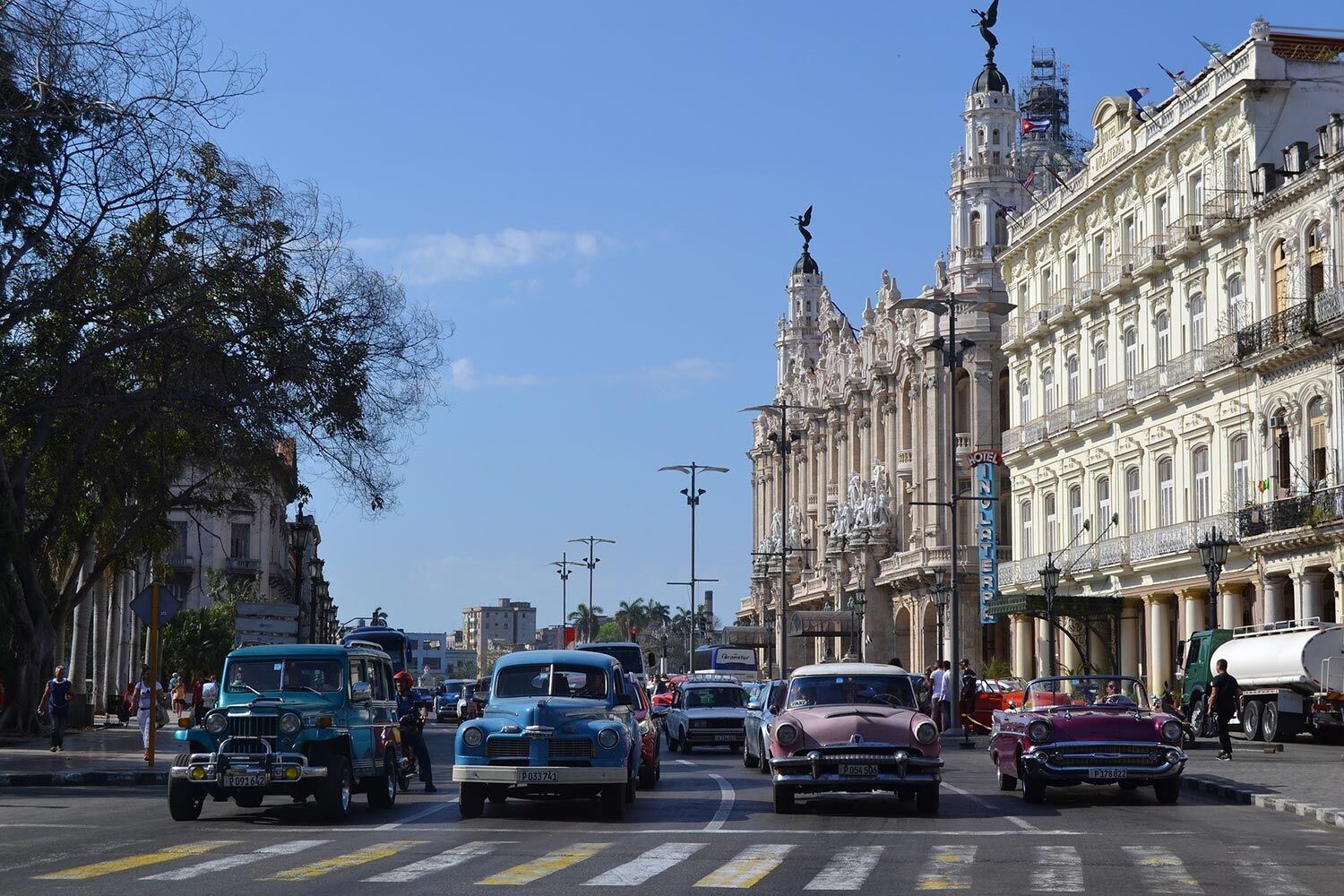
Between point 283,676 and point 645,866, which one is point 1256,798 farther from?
point 283,676

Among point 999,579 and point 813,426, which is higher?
point 813,426

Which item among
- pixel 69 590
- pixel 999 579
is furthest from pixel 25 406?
pixel 999 579

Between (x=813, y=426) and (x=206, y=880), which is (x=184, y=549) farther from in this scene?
(x=206, y=880)

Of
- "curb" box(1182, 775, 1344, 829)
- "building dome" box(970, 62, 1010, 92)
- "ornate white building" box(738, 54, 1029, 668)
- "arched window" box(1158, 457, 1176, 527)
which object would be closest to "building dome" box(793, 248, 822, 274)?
"ornate white building" box(738, 54, 1029, 668)

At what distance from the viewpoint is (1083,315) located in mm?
59875

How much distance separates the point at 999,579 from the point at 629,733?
49401 millimetres

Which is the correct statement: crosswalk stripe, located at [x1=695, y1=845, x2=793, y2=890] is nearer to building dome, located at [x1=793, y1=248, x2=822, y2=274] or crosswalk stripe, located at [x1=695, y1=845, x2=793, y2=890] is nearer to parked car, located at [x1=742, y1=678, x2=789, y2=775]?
parked car, located at [x1=742, y1=678, x2=789, y2=775]

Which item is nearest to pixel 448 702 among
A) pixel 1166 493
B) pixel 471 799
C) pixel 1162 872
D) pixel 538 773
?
pixel 1166 493

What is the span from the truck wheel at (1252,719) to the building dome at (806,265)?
8746cm

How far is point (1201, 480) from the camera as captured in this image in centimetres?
5062

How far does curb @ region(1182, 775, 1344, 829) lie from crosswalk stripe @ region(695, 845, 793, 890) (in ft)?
22.3

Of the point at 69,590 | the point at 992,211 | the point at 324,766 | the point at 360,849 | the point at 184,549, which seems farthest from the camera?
the point at 184,549

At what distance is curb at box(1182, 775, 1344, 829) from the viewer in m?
19.5

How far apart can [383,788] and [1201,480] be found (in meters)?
34.6
